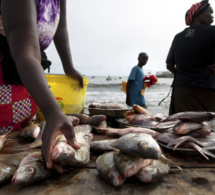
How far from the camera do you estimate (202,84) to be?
12.5ft

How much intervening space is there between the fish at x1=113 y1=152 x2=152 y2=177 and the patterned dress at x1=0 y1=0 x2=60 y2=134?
6.19ft

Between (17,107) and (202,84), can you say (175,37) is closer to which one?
(202,84)

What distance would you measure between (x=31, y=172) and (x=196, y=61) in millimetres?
3768

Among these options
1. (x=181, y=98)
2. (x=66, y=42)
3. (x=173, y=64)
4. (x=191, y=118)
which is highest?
(x=66, y=42)

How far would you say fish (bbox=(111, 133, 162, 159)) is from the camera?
4.14ft

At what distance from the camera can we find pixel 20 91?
9.18ft

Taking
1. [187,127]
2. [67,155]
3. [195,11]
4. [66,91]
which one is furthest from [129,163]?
[195,11]

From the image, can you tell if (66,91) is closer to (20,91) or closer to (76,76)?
(76,76)

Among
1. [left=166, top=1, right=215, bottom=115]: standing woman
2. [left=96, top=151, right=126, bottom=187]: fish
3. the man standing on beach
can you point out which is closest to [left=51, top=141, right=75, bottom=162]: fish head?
[left=96, top=151, right=126, bottom=187]: fish

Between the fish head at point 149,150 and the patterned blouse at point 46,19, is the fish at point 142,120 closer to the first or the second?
the fish head at point 149,150

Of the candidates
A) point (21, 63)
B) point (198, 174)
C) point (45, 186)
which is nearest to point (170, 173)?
point (198, 174)

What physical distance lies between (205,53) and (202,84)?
0.64m

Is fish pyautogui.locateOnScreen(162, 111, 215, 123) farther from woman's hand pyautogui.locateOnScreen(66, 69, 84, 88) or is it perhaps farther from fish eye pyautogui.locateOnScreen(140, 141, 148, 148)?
woman's hand pyautogui.locateOnScreen(66, 69, 84, 88)

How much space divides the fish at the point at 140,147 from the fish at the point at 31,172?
1.80ft
